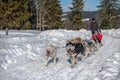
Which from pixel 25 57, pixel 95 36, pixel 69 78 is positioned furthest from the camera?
pixel 95 36

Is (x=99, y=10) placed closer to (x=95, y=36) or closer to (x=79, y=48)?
(x=95, y=36)

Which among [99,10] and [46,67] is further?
[99,10]

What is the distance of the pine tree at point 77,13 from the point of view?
187 ft

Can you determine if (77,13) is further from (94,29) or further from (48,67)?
(48,67)

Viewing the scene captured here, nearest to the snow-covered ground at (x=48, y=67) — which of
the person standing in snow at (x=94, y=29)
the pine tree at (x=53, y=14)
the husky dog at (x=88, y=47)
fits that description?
the husky dog at (x=88, y=47)

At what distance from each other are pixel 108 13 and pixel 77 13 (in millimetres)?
6768

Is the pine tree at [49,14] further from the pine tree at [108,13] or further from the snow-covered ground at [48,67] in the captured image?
the snow-covered ground at [48,67]

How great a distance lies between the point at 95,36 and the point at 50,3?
3382cm

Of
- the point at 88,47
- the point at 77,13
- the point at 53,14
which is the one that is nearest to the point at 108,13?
the point at 77,13

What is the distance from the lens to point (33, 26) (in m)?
54.8

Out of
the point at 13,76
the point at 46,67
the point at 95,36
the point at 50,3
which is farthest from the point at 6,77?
the point at 50,3

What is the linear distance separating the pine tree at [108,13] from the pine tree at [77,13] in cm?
474

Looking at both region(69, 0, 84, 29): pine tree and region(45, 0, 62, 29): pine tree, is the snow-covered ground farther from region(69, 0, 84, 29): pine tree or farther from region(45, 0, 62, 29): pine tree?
region(69, 0, 84, 29): pine tree

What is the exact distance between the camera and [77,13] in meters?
57.8
